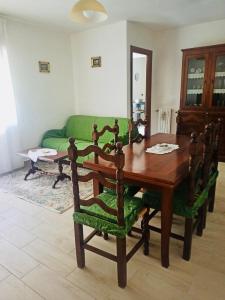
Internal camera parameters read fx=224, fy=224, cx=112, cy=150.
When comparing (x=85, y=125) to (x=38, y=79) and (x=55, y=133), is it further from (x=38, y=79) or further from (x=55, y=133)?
(x=38, y=79)

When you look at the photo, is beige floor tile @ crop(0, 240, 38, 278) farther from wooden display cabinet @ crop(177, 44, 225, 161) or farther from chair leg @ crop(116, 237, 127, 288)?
wooden display cabinet @ crop(177, 44, 225, 161)

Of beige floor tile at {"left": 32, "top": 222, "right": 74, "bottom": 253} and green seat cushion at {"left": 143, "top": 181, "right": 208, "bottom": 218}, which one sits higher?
green seat cushion at {"left": 143, "top": 181, "right": 208, "bottom": 218}

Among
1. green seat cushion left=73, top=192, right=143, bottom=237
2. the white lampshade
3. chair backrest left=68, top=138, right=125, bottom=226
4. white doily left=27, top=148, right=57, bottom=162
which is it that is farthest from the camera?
white doily left=27, top=148, right=57, bottom=162

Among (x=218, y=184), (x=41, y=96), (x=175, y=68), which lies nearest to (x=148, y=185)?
(x=218, y=184)

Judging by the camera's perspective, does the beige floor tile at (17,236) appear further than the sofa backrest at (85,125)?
No

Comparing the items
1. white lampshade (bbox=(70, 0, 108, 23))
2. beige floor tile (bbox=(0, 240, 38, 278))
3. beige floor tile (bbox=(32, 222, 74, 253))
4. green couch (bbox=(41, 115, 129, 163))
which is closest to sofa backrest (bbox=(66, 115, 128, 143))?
green couch (bbox=(41, 115, 129, 163))

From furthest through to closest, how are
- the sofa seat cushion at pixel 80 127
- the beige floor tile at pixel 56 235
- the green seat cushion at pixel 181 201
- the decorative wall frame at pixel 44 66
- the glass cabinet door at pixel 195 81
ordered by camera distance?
1. the sofa seat cushion at pixel 80 127
2. the decorative wall frame at pixel 44 66
3. the glass cabinet door at pixel 195 81
4. the beige floor tile at pixel 56 235
5. the green seat cushion at pixel 181 201

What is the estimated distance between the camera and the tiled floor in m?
1.53

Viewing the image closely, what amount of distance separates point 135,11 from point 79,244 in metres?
3.28

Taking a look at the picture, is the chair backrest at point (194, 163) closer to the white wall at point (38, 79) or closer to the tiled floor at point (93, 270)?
the tiled floor at point (93, 270)

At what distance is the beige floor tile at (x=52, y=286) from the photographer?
1.51 meters

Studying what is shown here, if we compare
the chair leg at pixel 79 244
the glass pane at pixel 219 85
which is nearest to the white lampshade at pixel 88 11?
the chair leg at pixel 79 244

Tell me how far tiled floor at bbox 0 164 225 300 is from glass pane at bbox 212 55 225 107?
2.29 metres

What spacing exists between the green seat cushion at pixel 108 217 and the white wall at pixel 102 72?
2.80 meters
